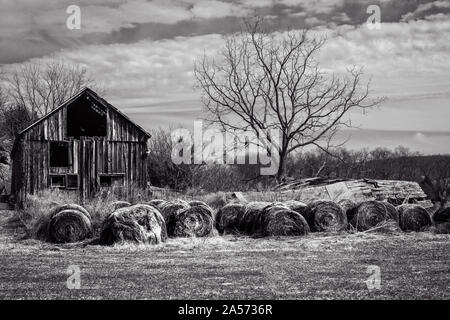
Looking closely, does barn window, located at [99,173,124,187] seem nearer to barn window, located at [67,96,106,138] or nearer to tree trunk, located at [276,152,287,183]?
barn window, located at [67,96,106,138]

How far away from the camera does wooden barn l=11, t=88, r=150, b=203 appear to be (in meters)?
27.4

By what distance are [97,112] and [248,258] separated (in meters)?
19.8

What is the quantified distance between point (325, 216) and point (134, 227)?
18.1ft

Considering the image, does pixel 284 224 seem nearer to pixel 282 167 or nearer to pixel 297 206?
pixel 297 206

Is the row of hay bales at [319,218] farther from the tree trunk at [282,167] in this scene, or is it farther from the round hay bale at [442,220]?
the tree trunk at [282,167]

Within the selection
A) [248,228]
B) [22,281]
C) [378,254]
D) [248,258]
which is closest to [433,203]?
[248,228]

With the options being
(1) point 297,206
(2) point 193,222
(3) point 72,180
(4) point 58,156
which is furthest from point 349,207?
(4) point 58,156

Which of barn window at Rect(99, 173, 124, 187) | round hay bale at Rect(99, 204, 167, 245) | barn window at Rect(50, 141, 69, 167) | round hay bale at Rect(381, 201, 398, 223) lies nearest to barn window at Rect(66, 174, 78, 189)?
barn window at Rect(99, 173, 124, 187)

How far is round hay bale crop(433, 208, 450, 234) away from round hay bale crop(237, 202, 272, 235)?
5040mm

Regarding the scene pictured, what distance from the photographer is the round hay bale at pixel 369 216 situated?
15.8 meters

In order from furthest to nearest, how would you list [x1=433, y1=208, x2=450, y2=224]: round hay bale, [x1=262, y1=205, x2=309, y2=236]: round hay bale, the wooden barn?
the wooden barn < [x1=433, y1=208, x2=450, y2=224]: round hay bale < [x1=262, y1=205, x2=309, y2=236]: round hay bale

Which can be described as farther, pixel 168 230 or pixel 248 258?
pixel 168 230

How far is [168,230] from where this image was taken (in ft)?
47.8

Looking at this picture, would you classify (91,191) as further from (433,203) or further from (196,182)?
(433,203)
